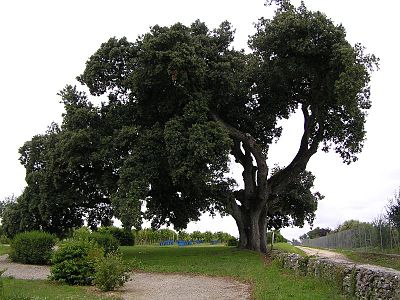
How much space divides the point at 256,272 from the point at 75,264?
730 cm

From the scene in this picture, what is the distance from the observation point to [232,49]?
30.3m

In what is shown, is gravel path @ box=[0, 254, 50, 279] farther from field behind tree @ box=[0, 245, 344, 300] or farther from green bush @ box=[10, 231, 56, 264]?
field behind tree @ box=[0, 245, 344, 300]

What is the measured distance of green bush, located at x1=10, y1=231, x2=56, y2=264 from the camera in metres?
23.0

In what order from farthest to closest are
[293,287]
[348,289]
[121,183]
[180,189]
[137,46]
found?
[180,189]
[137,46]
[121,183]
[293,287]
[348,289]

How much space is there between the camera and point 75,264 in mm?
15047

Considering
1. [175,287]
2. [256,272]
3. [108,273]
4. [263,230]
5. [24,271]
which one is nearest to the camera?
[108,273]

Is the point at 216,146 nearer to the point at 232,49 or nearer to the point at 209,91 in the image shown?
the point at 209,91

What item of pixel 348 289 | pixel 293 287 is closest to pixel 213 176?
pixel 293 287

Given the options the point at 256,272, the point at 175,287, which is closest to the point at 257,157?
the point at 256,272

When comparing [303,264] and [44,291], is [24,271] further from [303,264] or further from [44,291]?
[303,264]

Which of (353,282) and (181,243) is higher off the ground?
(181,243)

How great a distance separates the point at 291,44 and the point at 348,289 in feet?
50.6

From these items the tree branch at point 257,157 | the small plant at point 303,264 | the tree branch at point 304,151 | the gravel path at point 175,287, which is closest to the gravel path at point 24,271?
the gravel path at point 175,287

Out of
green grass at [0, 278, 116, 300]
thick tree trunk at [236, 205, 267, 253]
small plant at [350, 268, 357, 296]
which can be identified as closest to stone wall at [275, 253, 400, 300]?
small plant at [350, 268, 357, 296]
